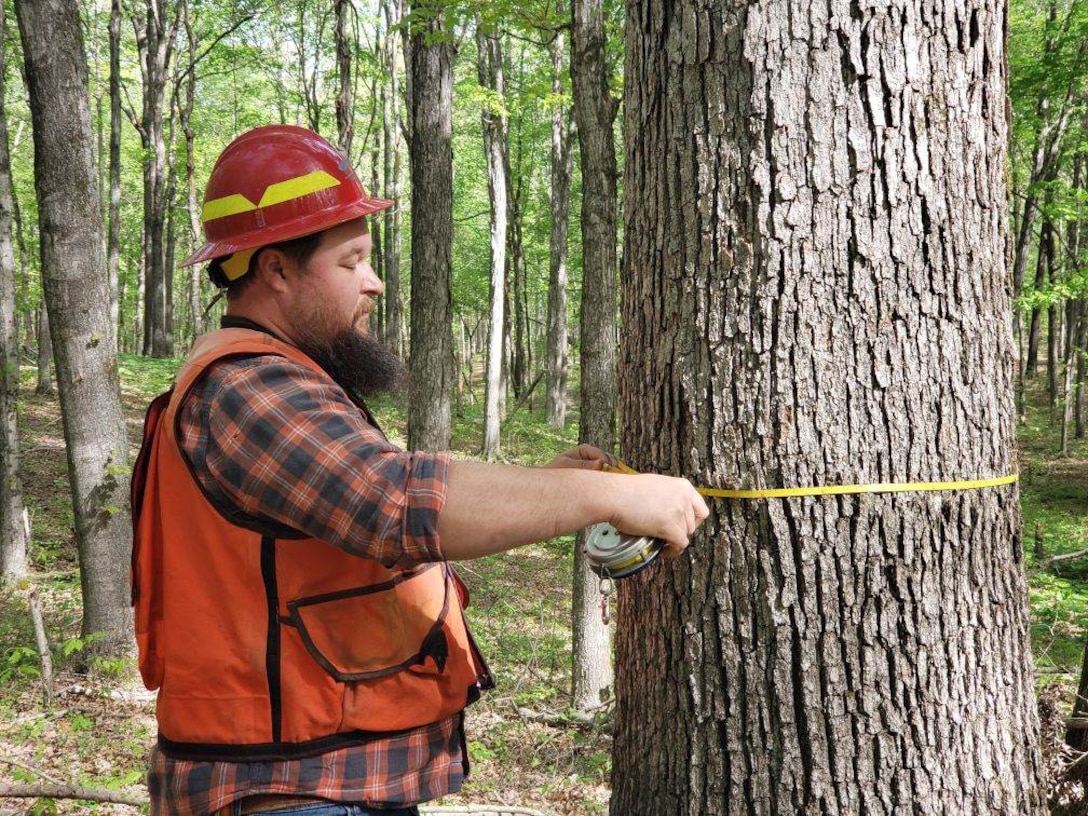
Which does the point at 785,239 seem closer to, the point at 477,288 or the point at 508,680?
the point at 508,680

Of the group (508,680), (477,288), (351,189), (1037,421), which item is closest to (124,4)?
(477,288)

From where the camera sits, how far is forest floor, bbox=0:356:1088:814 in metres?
4.64

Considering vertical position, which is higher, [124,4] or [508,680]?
[124,4]

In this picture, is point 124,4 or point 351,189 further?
point 124,4

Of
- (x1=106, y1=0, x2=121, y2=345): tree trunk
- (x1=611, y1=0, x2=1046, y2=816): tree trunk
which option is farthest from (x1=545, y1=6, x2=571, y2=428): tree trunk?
(x1=611, y1=0, x2=1046, y2=816): tree trunk

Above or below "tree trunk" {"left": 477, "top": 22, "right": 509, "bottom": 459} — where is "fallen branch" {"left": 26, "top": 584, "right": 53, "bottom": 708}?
below

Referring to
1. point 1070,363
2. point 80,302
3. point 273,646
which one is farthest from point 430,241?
point 1070,363

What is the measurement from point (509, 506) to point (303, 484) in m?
0.38

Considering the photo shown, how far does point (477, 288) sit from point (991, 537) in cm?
2710

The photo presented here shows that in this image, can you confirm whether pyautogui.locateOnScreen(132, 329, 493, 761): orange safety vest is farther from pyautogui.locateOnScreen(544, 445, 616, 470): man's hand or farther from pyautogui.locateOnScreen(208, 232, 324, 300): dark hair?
pyautogui.locateOnScreen(544, 445, 616, 470): man's hand

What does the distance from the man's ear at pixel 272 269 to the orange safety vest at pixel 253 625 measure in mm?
164

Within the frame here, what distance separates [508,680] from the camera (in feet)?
22.3

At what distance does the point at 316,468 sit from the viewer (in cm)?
143

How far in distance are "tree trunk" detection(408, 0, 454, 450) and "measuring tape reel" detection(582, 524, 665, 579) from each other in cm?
711
